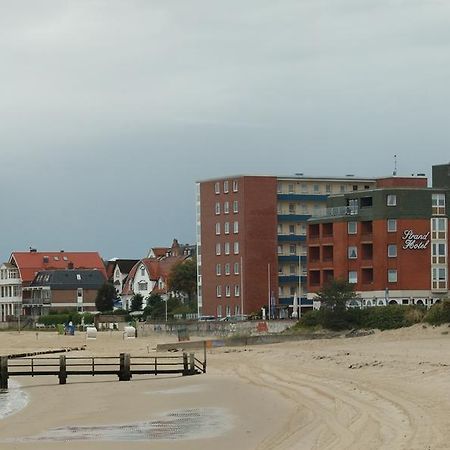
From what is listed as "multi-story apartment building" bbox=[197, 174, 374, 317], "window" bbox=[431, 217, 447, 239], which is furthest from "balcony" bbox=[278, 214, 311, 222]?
"window" bbox=[431, 217, 447, 239]

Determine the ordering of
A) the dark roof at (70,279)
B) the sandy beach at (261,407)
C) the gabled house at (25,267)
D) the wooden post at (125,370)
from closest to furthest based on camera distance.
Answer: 1. the sandy beach at (261,407)
2. the wooden post at (125,370)
3. the dark roof at (70,279)
4. the gabled house at (25,267)

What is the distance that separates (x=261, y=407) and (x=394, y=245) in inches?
2803

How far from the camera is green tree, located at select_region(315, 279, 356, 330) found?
89.1 metres

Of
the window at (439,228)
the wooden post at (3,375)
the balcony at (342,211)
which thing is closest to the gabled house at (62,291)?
the balcony at (342,211)

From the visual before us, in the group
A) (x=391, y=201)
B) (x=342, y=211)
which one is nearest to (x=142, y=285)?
(x=342, y=211)

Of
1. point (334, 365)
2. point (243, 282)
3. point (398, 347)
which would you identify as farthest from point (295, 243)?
point (334, 365)

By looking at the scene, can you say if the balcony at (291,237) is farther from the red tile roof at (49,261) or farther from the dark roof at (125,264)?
the dark roof at (125,264)

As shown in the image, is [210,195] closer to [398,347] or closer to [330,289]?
[330,289]

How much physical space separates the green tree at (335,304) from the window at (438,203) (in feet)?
60.2

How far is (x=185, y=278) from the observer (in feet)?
485

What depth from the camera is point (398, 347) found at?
65.9m

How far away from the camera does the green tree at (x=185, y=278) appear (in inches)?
5807

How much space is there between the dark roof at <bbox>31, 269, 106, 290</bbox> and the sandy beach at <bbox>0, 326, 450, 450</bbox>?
110744mm

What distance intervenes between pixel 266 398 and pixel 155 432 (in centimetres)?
908
